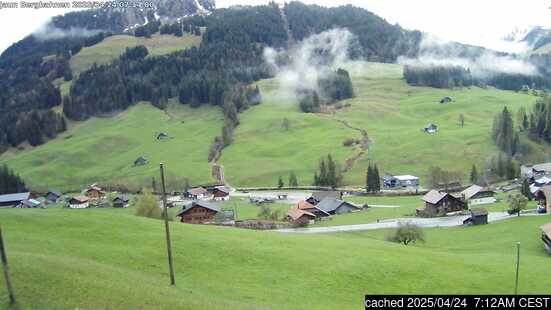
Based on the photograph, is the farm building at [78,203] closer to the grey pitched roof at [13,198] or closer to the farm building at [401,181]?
the grey pitched roof at [13,198]

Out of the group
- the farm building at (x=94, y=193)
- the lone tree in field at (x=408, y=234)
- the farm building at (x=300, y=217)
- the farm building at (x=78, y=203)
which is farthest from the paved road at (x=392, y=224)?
the farm building at (x=94, y=193)

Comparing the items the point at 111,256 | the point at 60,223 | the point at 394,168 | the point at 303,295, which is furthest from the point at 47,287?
the point at 394,168

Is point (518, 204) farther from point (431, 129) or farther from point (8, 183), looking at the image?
point (8, 183)

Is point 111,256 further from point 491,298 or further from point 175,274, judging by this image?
point 491,298

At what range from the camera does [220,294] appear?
121 feet

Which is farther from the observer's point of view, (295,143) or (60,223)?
(295,143)

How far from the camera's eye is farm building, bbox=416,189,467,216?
10356cm

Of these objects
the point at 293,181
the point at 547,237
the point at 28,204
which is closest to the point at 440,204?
the point at 547,237

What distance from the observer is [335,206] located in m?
119

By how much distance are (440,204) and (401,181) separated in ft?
130

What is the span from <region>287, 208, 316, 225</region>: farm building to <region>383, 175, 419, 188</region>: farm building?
149 feet

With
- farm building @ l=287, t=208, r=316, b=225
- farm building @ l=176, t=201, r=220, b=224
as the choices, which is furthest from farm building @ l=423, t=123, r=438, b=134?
farm building @ l=176, t=201, r=220, b=224

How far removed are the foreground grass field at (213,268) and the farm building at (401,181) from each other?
84.5 meters

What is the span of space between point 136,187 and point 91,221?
374 ft
